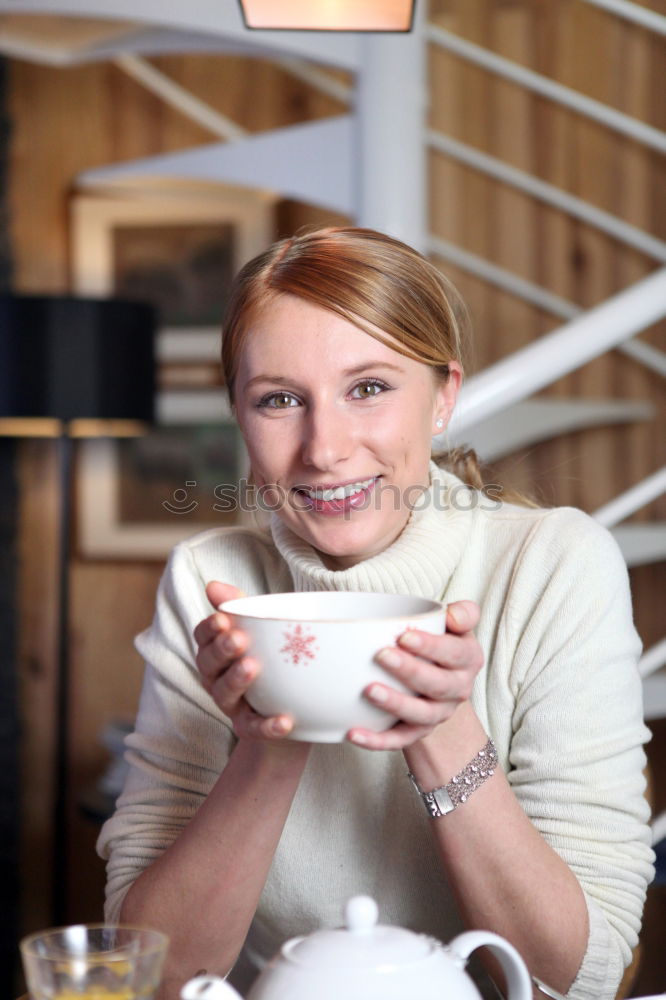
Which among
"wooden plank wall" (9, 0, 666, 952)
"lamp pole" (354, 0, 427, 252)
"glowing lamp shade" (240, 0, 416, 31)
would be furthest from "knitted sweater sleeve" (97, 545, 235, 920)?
"wooden plank wall" (9, 0, 666, 952)

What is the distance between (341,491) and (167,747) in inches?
13.4

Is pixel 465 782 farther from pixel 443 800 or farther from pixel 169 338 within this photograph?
pixel 169 338

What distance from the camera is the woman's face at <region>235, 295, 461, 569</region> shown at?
1125 mm

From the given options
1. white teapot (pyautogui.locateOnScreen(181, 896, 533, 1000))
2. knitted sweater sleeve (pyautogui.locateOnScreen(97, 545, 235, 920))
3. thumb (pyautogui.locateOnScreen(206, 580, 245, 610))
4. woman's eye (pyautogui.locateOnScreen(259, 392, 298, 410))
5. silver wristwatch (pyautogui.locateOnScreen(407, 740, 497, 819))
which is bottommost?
knitted sweater sleeve (pyautogui.locateOnScreen(97, 545, 235, 920))

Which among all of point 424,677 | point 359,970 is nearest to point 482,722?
point 424,677

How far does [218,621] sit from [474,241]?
6.80 ft

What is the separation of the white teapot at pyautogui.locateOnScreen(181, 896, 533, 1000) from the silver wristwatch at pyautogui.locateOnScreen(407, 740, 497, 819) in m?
0.23

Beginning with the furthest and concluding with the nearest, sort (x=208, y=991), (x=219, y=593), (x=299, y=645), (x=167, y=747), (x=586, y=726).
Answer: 1. (x=167, y=747)
2. (x=586, y=726)
3. (x=219, y=593)
4. (x=299, y=645)
5. (x=208, y=991)

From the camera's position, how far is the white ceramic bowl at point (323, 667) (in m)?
0.72

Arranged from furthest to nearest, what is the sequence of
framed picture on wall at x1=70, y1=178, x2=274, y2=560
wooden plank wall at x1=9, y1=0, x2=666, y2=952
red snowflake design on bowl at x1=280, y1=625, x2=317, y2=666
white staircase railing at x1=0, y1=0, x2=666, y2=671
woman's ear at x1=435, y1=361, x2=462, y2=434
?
1. framed picture on wall at x1=70, y1=178, x2=274, y2=560
2. wooden plank wall at x1=9, y1=0, x2=666, y2=952
3. white staircase railing at x1=0, y1=0, x2=666, y2=671
4. woman's ear at x1=435, y1=361, x2=462, y2=434
5. red snowflake design on bowl at x1=280, y1=625, x2=317, y2=666

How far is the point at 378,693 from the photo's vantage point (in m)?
0.74

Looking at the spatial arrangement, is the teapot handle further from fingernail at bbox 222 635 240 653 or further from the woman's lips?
the woman's lips

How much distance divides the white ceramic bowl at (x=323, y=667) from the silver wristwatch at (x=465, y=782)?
0.16 m

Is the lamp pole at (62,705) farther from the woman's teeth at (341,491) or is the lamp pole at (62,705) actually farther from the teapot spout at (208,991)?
the teapot spout at (208,991)
